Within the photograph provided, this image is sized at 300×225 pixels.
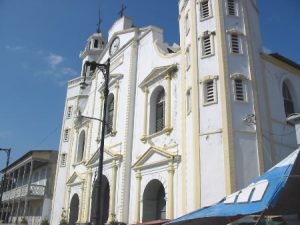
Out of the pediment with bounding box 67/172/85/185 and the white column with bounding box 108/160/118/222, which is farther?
the pediment with bounding box 67/172/85/185

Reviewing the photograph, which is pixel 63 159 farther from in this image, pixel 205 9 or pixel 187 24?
pixel 205 9

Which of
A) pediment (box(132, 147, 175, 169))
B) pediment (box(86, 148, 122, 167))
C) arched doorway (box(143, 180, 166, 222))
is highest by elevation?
pediment (box(86, 148, 122, 167))

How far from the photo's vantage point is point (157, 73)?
1917cm

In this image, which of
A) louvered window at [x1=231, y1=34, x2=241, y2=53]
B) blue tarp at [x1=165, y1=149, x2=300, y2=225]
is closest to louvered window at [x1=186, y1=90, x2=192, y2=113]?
louvered window at [x1=231, y1=34, x2=241, y2=53]

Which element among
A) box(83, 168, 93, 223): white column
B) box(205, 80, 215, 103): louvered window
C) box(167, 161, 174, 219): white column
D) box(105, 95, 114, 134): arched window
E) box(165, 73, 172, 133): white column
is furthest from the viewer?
box(105, 95, 114, 134): arched window

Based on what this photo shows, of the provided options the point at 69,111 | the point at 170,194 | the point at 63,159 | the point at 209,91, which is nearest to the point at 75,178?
the point at 63,159

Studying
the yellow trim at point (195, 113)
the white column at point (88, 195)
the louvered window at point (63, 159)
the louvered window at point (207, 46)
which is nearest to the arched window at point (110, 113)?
the white column at point (88, 195)

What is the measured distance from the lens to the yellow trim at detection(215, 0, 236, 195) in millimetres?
12830

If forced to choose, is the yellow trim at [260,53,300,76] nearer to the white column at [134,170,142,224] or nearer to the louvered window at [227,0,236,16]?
the louvered window at [227,0,236,16]

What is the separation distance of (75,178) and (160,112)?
34.5 feet

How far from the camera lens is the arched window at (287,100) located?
1823 centimetres

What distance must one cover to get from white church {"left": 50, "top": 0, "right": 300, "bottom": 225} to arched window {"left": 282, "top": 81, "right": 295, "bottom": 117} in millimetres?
59

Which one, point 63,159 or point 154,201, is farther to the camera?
point 63,159

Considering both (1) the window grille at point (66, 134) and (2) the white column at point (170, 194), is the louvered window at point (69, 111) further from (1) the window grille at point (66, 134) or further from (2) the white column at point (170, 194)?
(2) the white column at point (170, 194)
